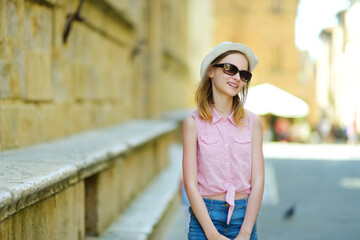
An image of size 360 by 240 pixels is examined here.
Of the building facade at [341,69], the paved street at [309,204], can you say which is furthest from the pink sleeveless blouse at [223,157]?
the building facade at [341,69]

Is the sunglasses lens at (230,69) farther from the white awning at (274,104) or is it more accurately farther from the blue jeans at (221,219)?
the white awning at (274,104)

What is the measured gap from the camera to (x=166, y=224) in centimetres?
688

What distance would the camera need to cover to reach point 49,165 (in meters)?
3.74

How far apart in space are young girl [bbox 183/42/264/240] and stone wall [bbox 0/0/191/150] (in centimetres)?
Result: 187

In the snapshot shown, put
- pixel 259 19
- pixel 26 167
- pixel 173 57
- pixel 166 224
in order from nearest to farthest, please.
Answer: pixel 26 167, pixel 166 224, pixel 173 57, pixel 259 19

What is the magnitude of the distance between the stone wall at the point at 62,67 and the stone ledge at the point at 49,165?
25 centimetres

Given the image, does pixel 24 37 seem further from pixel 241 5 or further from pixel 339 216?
pixel 241 5

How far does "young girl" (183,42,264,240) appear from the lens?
3.06 m

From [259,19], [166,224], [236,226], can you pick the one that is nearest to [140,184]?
[166,224]

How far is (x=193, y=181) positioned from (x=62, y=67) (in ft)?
10.7

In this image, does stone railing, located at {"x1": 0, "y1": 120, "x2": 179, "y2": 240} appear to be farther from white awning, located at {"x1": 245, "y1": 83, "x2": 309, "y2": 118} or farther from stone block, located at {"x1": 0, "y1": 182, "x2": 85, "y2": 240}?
white awning, located at {"x1": 245, "y1": 83, "x2": 309, "y2": 118}

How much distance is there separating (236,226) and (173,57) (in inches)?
631

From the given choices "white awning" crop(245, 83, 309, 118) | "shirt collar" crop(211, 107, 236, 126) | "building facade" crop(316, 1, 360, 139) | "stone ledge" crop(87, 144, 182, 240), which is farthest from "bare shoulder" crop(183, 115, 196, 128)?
"building facade" crop(316, 1, 360, 139)

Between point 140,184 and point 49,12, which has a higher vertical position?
point 49,12
